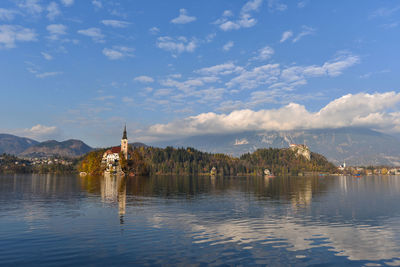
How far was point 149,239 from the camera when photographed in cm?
3306

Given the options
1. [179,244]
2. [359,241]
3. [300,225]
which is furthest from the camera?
[300,225]

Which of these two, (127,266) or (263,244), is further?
(263,244)

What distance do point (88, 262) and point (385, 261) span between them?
2742cm

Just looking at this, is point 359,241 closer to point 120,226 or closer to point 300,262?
point 300,262

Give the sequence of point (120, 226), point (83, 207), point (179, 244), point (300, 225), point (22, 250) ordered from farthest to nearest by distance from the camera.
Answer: point (83, 207) < point (300, 225) < point (120, 226) < point (179, 244) < point (22, 250)

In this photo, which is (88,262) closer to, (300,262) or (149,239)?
(149,239)

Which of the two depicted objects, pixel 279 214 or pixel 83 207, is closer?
pixel 279 214

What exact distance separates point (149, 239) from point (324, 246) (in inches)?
773

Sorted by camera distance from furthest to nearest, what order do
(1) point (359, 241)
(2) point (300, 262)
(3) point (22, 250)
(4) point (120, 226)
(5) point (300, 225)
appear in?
(5) point (300, 225)
(4) point (120, 226)
(1) point (359, 241)
(3) point (22, 250)
(2) point (300, 262)

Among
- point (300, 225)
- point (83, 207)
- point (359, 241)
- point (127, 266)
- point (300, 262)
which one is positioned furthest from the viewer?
point (83, 207)

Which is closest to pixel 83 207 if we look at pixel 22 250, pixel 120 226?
pixel 120 226

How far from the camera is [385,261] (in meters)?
26.9

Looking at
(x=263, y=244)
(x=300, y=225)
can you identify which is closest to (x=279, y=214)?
(x=300, y=225)

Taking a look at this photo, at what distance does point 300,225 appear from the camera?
4241 cm
